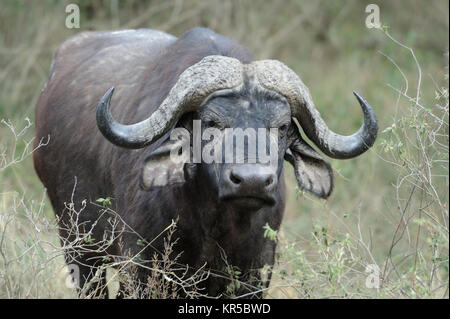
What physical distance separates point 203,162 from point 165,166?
0.26m

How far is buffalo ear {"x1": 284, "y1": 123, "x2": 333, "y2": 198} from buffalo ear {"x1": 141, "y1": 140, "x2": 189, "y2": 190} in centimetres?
74

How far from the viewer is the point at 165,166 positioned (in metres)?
5.30

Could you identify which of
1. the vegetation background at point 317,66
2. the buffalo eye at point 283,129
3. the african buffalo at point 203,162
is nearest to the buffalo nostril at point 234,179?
the african buffalo at point 203,162

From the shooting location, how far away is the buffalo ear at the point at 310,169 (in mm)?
5559

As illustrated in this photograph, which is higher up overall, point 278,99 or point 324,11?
point 324,11

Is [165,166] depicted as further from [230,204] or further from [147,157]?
[230,204]

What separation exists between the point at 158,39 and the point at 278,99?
2.09 m

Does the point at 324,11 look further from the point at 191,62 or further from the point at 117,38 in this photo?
the point at 191,62

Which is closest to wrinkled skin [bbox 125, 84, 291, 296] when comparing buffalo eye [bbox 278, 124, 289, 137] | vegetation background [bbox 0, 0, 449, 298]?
buffalo eye [bbox 278, 124, 289, 137]

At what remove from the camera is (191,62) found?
5711 millimetres

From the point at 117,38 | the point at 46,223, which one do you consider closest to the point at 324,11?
the point at 117,38

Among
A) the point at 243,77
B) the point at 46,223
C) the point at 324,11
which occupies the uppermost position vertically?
the point at 324,11

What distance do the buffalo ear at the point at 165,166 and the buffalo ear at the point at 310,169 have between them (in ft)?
2.41

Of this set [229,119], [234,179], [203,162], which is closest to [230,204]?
[234,179]
